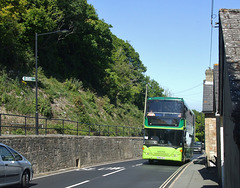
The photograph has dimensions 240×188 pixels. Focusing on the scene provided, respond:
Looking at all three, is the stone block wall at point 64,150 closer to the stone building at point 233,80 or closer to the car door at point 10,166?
the car door at point 10,166

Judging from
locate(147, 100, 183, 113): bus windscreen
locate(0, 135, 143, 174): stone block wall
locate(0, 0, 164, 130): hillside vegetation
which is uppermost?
locate(0, 0, 164, 130): hillside vegetation

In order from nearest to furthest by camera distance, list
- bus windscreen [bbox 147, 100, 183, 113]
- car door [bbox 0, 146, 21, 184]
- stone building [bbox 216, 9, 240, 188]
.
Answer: stone building [bbox 216, 9, 240, 188]
car door [bbox 0, 146, 21, 184]
bus windscreen [bbox 147, 100, 183, 113]

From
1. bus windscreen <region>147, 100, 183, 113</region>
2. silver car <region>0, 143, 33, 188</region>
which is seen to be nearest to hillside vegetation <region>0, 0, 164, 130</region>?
bus windscreen <region>147, 100, 183, 113</region>

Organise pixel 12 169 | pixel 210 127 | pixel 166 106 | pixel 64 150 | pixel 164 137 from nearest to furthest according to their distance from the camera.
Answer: pixel 12 169 < pixel 64 150 < pixel 166 106 < pixel 164 137 < pixel 210 127

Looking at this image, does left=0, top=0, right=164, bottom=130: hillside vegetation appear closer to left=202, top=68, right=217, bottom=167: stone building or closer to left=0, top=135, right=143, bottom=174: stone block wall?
left=0, top=135, right=143, bottom=174: stone block wall

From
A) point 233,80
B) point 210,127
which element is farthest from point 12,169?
point 210,127

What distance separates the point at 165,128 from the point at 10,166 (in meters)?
14.5

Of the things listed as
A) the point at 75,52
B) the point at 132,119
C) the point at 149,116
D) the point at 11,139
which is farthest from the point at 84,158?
the point at 132,119

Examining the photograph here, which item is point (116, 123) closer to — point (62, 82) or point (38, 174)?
point (62, 82)

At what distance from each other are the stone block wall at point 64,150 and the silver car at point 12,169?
2.93 meters

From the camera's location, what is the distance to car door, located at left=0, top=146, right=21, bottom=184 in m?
11.8

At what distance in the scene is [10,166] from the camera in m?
11.9

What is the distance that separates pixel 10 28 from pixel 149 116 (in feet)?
45.2

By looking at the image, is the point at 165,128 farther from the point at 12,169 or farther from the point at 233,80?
the point at 233,80
